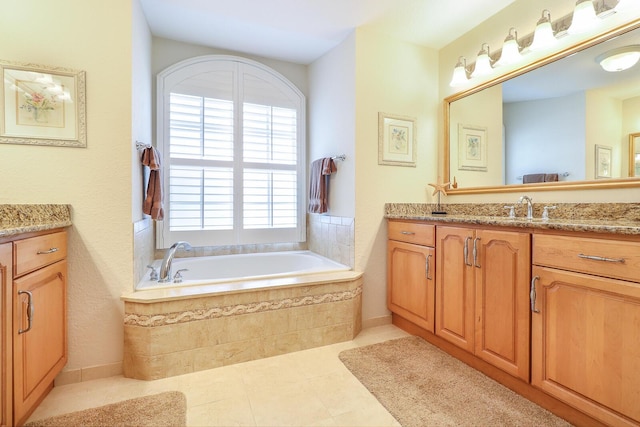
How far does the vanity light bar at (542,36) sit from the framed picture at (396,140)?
1.58ft

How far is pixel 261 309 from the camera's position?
196 cm

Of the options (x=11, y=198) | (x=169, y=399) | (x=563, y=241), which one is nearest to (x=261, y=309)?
(x=169, y=399)

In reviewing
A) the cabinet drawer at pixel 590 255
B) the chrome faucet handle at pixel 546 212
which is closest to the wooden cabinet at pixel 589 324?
the cabinet drawer at pixel 590 255

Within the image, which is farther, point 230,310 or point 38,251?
point 230,310

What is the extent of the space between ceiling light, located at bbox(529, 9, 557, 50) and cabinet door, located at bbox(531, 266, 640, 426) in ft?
4.73

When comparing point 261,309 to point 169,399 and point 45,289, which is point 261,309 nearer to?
point 169,399

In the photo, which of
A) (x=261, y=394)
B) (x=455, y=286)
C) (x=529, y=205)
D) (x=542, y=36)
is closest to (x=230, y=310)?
(x=261, y=394)

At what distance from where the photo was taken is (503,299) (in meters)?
1.61

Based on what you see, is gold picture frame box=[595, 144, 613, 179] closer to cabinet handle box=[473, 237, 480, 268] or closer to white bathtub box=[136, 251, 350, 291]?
cabinet handle box=[473, 237, 480, 268]

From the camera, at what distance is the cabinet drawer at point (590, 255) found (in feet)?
3.75

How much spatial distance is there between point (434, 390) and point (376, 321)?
88cm

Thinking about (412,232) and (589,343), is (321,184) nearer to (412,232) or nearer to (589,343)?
(412,232)

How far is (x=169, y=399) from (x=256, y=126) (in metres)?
2.30

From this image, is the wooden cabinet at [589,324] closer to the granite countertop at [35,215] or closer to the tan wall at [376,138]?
the tan wall at [376,138]
